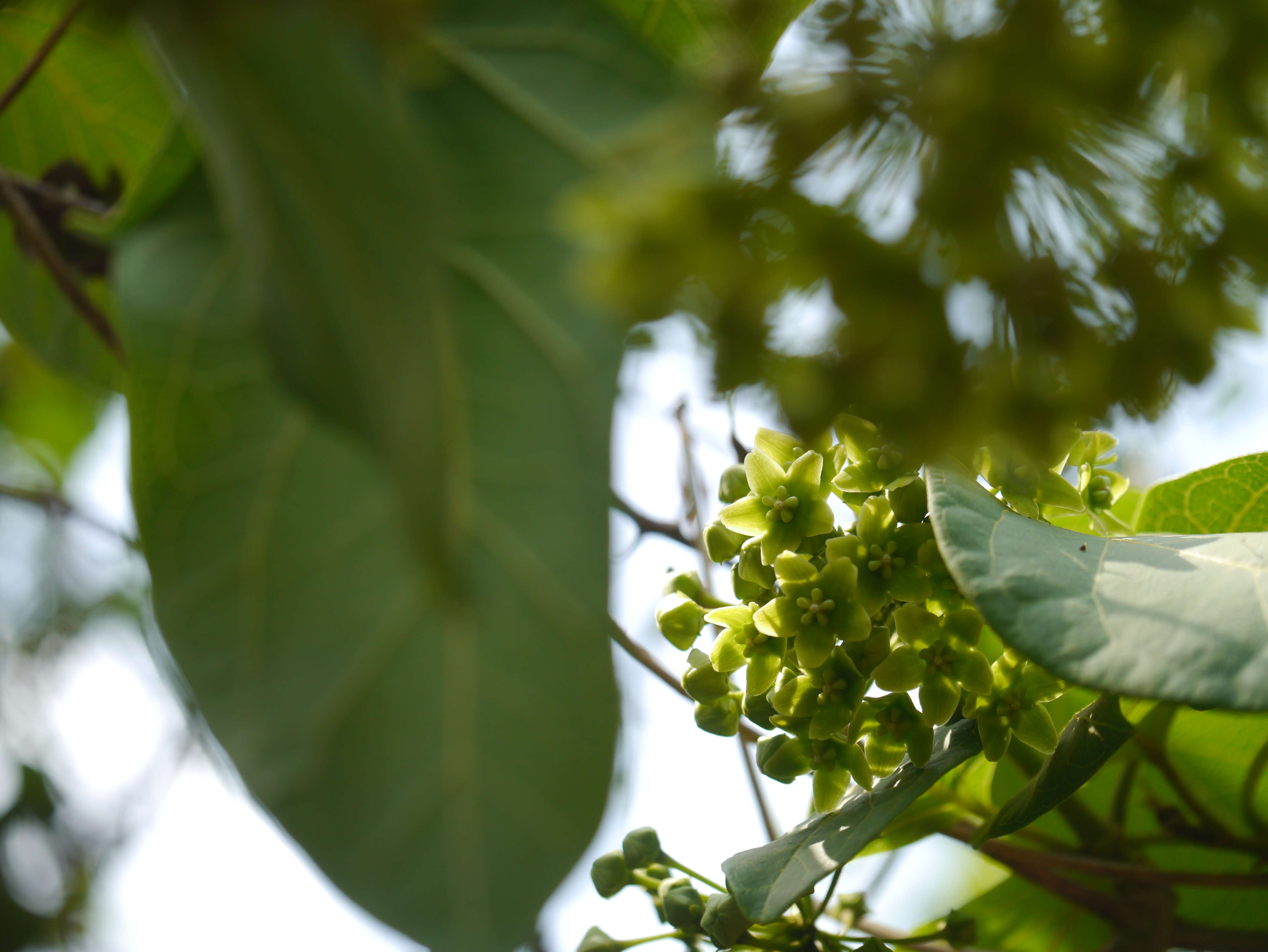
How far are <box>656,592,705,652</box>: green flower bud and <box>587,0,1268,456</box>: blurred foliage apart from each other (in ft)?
1.11

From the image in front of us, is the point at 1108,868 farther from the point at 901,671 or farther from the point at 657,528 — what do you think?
the point at 657,528

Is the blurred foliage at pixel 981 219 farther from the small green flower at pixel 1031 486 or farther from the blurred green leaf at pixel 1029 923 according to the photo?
the blurred green leaf at pixel 1029 923

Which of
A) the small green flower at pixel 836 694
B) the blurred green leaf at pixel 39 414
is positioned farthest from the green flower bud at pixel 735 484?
the blurred green leaf at pixel 39 414

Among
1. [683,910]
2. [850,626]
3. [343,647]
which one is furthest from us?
[683,910]

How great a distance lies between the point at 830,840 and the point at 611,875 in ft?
0.65

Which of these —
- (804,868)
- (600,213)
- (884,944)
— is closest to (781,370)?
(600,213)

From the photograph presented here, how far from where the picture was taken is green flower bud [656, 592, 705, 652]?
61 centimetres

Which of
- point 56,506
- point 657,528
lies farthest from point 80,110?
point 657,528

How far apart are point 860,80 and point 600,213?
86 millimetres

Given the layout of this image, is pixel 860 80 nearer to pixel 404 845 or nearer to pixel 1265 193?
pixel 1265 193

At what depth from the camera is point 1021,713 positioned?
20.7 inches

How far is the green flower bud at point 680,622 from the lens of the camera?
61cm

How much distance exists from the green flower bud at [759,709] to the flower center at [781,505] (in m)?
0.11

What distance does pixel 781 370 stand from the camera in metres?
0.29
